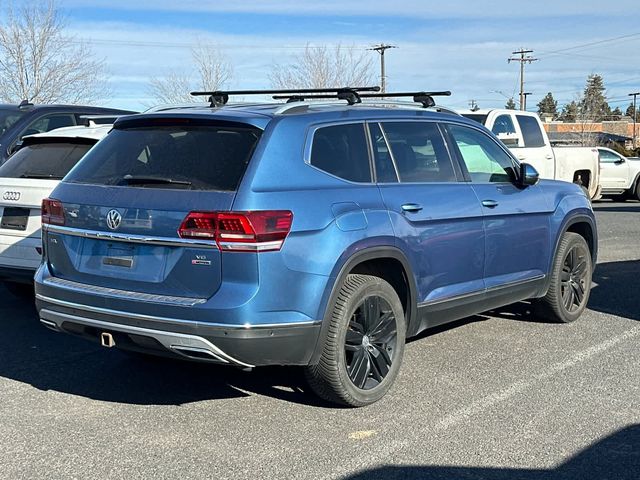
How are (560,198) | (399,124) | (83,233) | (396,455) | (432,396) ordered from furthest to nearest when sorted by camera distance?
(560,198) < (399,124) < (432,396) < (83,233) < (396,455)

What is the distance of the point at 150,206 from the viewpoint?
4.46 metres

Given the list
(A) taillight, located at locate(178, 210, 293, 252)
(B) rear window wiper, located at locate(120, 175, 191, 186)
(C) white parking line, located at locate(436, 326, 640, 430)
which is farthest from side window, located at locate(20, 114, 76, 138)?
(C) white parking line, located at locate(436, 326, 640, 430)

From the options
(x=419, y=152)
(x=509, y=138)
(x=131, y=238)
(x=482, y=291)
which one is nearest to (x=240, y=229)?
(x=131, y=238)

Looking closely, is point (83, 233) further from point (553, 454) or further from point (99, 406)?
point (553, 454)

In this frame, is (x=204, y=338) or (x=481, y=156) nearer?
(x=204, y=338)

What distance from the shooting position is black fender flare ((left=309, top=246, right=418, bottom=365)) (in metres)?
4.55

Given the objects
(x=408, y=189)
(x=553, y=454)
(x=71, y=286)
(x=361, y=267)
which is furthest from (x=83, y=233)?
(x=553, y=454)

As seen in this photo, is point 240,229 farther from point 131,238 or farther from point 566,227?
point 566,227

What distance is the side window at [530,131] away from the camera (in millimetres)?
14461

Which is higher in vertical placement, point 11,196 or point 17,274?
point 11,196

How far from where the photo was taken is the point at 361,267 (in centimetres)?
502

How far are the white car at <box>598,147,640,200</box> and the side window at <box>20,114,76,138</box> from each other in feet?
54.4

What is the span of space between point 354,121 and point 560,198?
102 inches

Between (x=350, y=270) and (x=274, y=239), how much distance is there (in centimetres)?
65
